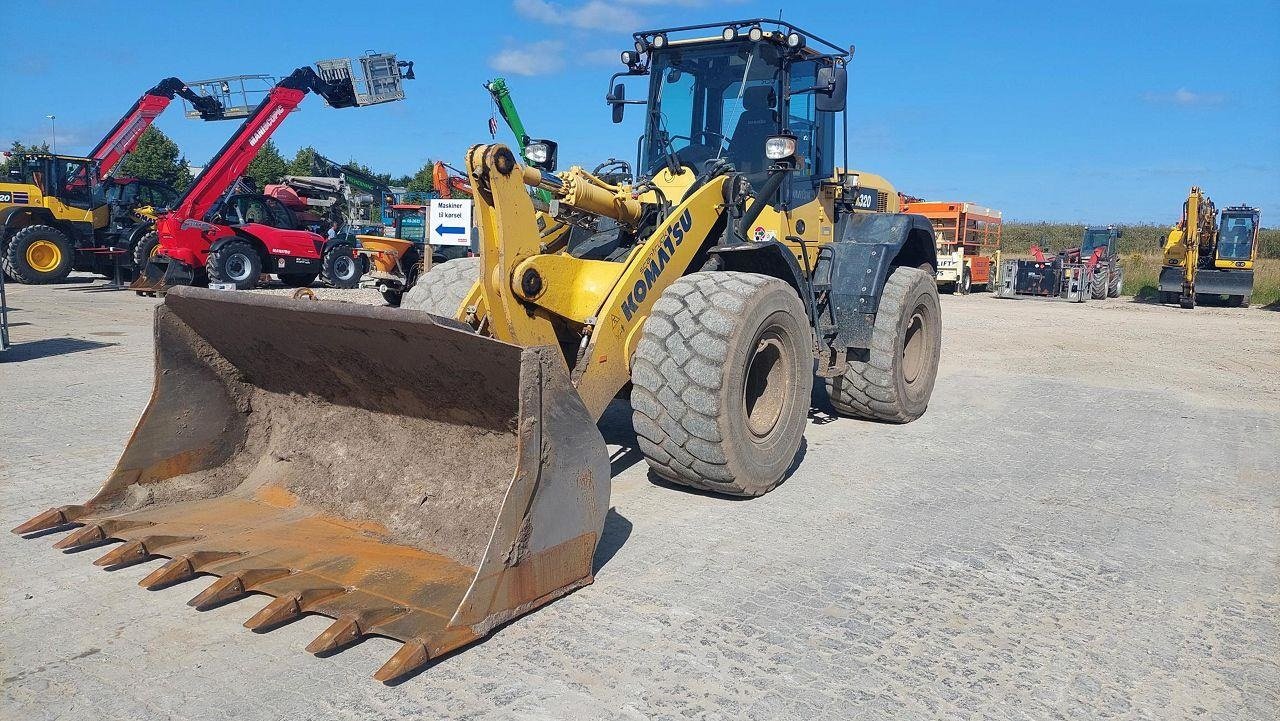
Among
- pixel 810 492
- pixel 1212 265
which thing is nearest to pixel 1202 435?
pixel 810 492

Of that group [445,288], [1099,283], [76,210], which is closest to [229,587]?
[445,288]

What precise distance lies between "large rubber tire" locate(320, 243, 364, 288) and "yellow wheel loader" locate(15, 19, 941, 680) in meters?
14.0

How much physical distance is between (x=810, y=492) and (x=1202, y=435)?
4092 millimetres

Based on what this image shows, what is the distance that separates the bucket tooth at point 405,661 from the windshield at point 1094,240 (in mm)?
30621

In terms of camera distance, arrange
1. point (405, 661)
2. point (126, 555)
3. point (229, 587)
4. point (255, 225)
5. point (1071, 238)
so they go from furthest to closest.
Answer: point (1071, 238) → point (255, 225) → point (126, 555) → point (229, 587) → point (405, 661)

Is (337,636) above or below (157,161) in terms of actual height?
below

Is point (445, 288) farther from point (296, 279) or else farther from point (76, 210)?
point (76, 210)

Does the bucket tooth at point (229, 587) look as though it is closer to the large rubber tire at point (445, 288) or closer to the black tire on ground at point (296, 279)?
the large rubber tire at point (445, 288)

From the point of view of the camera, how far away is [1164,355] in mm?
12727

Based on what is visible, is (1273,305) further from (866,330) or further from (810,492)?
(810,492)

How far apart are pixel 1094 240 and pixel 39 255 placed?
30.0 meters

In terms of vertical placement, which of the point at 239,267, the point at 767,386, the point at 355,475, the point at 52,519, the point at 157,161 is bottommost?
the point at 52,519

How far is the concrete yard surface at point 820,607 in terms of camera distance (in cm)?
284

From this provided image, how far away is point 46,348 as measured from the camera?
32.6 feet
